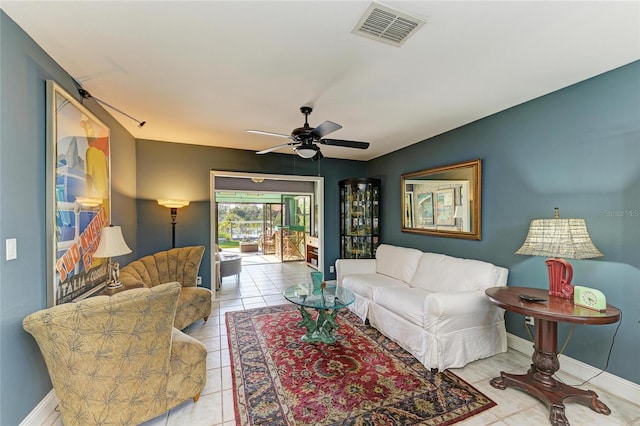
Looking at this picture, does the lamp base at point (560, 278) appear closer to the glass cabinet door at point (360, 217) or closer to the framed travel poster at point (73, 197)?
the glass cabinet door at point (360, 217)

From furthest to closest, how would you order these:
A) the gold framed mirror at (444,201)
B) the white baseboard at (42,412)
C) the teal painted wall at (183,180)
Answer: the teal painted wall at (183,180) < the gold framed mirror at (444,201) < the white baseboard at (42,412)

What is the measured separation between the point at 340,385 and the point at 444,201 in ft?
9.01

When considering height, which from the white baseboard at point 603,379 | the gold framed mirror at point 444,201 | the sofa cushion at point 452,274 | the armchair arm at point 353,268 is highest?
the gold framed mirror at point 444,201

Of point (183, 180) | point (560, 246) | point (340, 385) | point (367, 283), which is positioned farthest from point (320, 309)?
point (183, 180)

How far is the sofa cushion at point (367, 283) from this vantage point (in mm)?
3510

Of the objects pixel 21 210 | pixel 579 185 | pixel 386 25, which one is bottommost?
pixel 21 210

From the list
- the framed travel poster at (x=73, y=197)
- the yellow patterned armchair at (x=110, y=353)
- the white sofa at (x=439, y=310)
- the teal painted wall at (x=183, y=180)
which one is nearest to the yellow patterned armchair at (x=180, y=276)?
the framed travel poster at (x=73, y=197)

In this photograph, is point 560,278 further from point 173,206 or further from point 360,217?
point 173,206

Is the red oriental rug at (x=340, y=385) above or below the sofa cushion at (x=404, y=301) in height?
below

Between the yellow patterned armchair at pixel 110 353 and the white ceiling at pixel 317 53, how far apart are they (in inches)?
65.4

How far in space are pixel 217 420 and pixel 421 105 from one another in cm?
338

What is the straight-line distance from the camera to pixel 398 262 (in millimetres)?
3928

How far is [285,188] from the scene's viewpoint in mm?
7309

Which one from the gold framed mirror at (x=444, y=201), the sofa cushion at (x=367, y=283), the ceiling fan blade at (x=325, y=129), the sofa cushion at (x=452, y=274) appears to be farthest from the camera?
the sofa cushion at (x=367, y=283)
